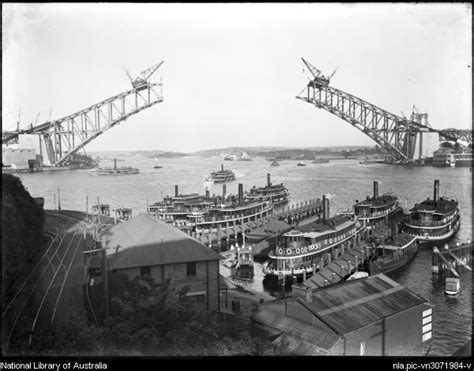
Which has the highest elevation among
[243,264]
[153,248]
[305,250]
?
[153,248]

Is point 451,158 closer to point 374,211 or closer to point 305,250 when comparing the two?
point 374,211

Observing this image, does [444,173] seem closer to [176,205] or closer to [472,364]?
[176,205]

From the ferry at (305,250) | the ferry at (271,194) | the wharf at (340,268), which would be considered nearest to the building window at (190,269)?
the wharf at (340,268)

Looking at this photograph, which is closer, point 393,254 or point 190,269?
point 190,269

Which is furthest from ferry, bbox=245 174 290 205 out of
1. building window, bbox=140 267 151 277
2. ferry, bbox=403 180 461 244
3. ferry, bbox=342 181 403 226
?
building window, bbox=140 267 151 277

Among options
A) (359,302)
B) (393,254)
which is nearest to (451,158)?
(393,254)

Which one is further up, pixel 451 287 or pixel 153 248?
pixel 153 248
